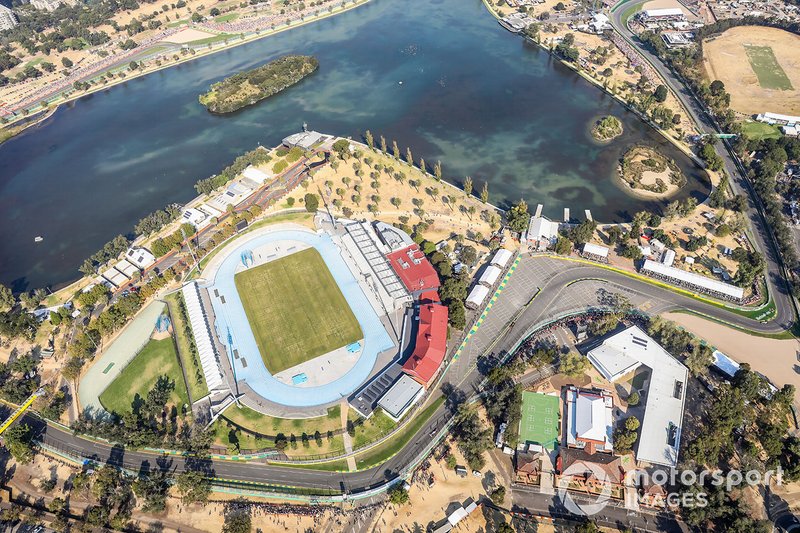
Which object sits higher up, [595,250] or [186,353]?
[595,250]

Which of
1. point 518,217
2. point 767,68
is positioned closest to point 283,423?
point 518,217

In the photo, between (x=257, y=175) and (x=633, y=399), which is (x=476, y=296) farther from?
(x=257, y=175)

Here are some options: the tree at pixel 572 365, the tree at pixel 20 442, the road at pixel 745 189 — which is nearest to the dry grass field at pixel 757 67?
the road at pixel 745 189

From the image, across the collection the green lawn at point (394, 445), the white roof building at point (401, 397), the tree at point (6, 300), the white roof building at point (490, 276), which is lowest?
the green lawn at point (394, 445)

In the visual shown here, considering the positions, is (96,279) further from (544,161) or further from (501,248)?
(544,161)

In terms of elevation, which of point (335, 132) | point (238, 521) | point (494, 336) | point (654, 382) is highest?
point (335, 132)

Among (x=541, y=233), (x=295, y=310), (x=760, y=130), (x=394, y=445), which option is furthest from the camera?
(x=760, y=130)

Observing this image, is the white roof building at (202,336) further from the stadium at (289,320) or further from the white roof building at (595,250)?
the white roof building at (595,250)

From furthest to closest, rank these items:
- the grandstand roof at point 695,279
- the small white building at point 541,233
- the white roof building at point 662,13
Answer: the white roof building at point 662,13 < the small white building at point 541,233 < the grandstand roof at point 695,279

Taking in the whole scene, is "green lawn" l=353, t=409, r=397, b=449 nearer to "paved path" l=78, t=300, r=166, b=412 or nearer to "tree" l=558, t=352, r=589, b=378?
"tree" l=558, t=352, r=589, b=378
